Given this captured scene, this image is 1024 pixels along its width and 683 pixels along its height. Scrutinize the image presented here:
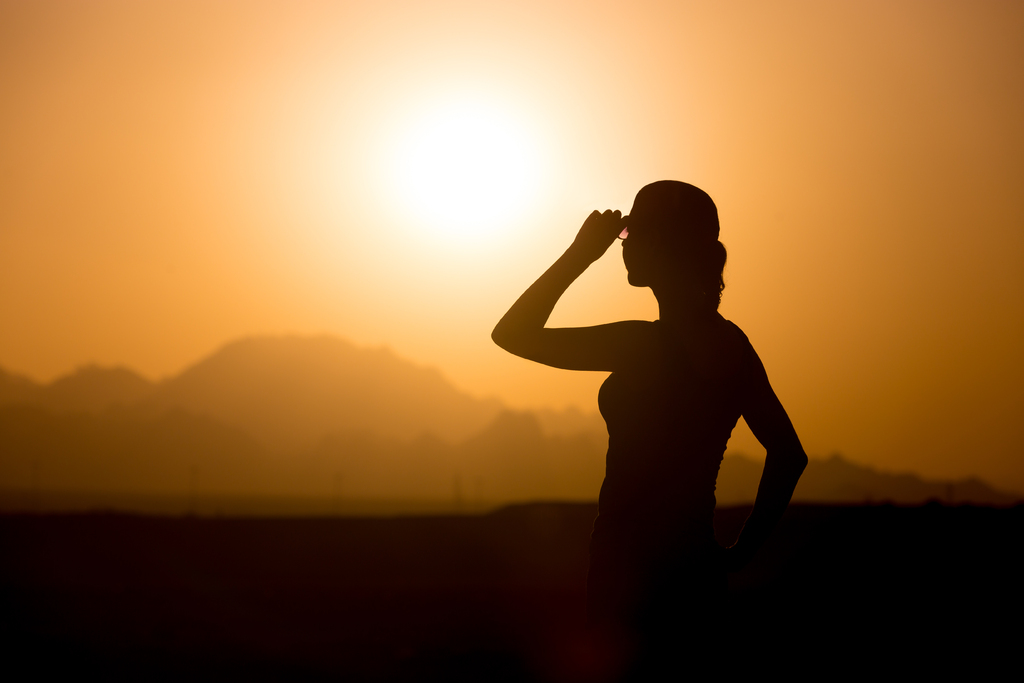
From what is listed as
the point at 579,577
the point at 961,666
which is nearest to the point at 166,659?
the point at 961,666

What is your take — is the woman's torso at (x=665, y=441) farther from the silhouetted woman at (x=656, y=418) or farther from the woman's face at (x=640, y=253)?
the woman's face at (x=640, y=253)

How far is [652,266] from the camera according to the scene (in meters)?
2.43

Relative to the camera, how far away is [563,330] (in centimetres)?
232

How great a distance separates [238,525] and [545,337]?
239ft

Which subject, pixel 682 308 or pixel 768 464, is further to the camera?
pixel 768 464

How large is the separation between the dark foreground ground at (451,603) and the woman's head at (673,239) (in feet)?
3.33

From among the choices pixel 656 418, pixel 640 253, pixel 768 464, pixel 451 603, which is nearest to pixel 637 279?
pixel 640 253

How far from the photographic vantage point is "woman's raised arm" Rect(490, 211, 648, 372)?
231 cm

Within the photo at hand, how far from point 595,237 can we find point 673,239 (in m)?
0.24

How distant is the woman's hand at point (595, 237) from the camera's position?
2344mm

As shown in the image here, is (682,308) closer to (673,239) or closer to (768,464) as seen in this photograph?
(673,239)

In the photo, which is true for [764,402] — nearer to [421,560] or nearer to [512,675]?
[512,675]

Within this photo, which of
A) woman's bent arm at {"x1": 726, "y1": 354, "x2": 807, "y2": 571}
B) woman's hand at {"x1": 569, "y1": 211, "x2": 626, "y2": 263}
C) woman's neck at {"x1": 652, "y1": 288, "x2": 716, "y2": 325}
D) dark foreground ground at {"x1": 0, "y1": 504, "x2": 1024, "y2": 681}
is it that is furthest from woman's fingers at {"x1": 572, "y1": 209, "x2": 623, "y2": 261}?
dark foreground ground at {"x1": 0, "y1": 504, "x2": 1024, "y2": 681}

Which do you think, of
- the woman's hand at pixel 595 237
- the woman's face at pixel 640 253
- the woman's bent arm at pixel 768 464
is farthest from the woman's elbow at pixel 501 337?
the woman's bent arm at pixel 768 464
